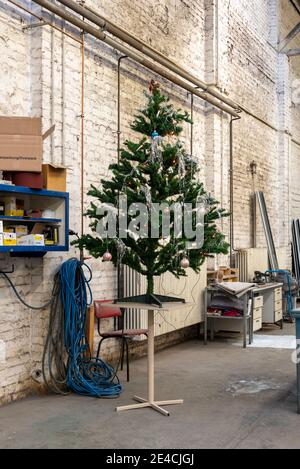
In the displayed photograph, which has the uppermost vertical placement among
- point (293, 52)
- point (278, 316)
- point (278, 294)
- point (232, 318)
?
point (293, 52)

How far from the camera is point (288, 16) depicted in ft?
38.2

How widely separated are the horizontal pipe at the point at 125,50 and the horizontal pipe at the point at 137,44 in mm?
67

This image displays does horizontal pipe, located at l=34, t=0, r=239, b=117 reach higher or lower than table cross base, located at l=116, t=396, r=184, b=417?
higher

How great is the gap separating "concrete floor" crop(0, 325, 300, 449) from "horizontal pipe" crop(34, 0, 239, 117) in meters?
3.34

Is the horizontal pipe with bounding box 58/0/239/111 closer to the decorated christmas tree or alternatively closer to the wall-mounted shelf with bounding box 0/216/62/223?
the decorated christmas tree

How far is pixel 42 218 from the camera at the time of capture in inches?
169

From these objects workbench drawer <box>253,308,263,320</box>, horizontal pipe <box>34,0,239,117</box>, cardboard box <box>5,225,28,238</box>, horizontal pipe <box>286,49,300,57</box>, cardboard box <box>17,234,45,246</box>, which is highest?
horizontal pipe <box>286,49,300,57</box>

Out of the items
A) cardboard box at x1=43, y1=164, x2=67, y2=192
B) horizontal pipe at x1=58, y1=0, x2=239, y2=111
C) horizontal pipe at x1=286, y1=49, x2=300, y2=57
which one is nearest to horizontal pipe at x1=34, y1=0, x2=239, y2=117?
horizontal pipe at x1=58, y1=0, x2=239, y2=111

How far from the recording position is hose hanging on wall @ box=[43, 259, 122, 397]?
4.71 meters

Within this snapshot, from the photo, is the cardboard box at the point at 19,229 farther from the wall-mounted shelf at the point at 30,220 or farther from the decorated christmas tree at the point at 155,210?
the decorated christmas tree at the point at 155,210

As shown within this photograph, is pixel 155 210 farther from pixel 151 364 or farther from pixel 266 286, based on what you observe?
pixel 266 286

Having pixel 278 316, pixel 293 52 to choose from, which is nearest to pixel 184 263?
pixel 278 316

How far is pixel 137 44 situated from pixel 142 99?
65 cm
